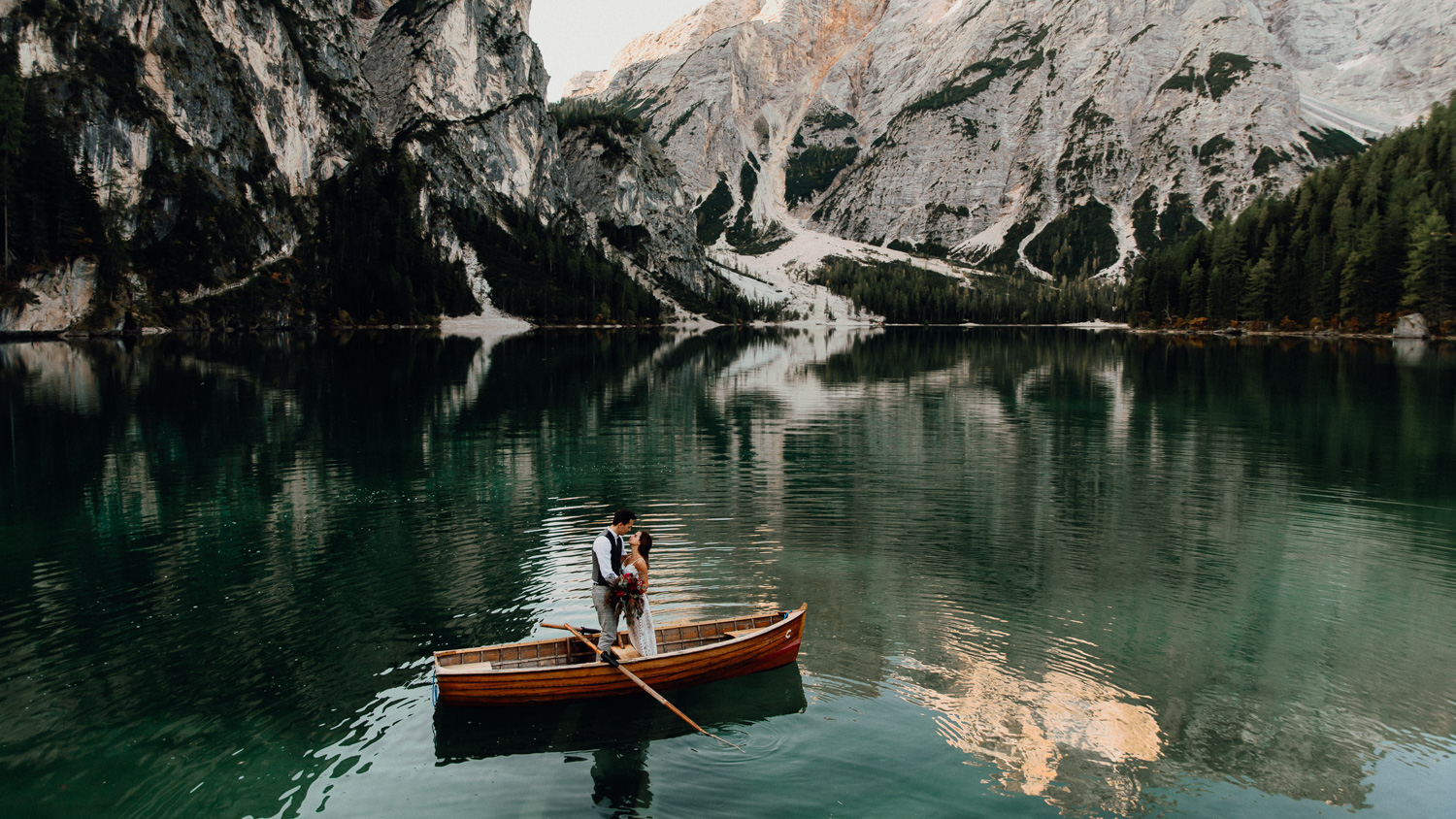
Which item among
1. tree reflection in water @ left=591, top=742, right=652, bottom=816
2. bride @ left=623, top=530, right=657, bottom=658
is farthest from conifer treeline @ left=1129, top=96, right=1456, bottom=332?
tree reflection in water @ left=591, top=742, right=652, bottom=816

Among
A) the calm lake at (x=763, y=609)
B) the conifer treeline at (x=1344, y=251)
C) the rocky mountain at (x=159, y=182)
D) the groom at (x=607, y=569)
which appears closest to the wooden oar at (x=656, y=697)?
the calm lake at (x=763, y=609)

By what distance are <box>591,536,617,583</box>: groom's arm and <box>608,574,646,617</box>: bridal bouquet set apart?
0.57ft

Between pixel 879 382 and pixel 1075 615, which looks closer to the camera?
pixel 1075 615

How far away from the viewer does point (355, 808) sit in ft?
39.0

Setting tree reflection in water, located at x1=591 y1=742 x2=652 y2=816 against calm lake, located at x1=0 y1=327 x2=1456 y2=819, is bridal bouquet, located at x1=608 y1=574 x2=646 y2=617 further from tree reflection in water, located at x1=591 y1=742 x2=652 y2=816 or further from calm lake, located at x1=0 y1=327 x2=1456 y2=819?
tree reflection in water, located at x1=591 y1=742 x2=652 y2=816

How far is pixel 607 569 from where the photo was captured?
1512 centimetres

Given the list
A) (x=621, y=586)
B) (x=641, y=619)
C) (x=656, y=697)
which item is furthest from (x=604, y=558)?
(x=656, y=697)

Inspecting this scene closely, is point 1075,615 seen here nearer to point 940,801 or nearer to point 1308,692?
point 1308,692

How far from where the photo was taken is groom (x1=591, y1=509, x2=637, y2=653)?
49.8 feet

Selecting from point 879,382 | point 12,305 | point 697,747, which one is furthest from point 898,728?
point 12,305

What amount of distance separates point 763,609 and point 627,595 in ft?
16.2

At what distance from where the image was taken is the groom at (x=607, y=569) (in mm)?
15180

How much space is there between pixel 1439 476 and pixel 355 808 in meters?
40.9

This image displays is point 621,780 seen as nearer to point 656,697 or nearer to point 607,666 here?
point 656,697
